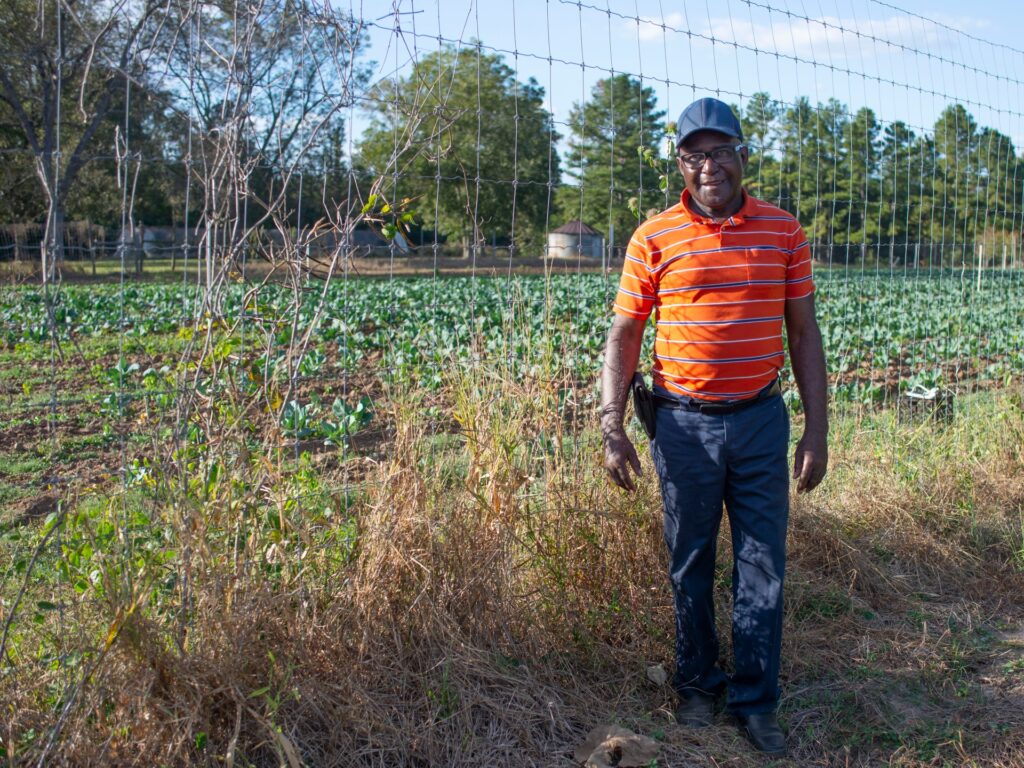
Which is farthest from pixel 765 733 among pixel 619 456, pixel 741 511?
pixel 619 456

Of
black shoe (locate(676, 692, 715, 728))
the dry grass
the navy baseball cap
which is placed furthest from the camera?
black shoe (locate(676, 692, 715, 728))

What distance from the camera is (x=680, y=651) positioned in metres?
3.43

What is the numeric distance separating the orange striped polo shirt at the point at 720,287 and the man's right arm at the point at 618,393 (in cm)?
13

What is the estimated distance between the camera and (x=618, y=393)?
11.0ft

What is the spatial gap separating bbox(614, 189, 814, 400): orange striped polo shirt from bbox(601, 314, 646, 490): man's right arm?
0.13m

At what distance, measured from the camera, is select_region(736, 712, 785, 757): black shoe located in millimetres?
3164

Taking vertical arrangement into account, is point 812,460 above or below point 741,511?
above

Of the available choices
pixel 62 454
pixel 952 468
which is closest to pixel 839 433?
pixel 952 468

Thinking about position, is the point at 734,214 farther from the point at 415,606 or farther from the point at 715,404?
the point at 415,606

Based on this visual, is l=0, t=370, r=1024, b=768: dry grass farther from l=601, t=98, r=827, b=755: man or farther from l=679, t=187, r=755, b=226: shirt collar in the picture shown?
l=679, t=187, r=755, b=226: shirt collar

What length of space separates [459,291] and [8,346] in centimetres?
1007

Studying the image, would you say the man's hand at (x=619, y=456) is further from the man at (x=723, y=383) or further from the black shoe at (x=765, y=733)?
the black shoe at (x=765, y=733)

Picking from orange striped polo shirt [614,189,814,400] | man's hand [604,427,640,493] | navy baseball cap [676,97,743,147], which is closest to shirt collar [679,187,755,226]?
orange striped polo shirt [614,189,814,400]

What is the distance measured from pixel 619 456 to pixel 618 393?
226 millimetres
